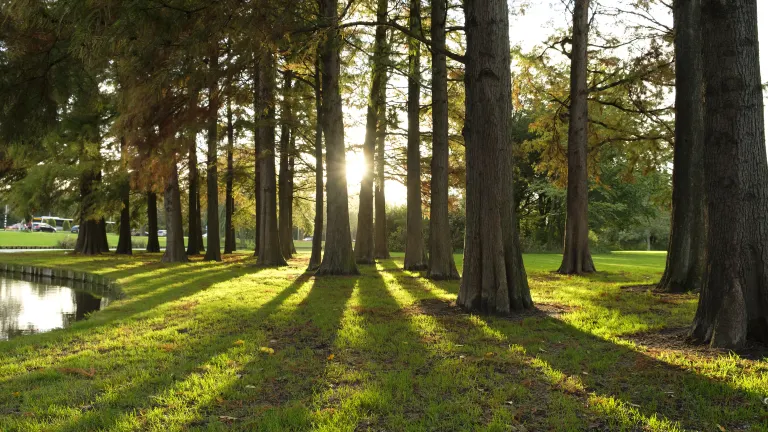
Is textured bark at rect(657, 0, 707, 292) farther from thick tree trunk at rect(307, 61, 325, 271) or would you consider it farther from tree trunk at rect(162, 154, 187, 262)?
tree trunk at rect(162, 154, 187, 262)

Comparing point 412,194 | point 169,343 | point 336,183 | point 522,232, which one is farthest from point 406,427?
point 522,232

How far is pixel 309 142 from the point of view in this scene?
23.0 m

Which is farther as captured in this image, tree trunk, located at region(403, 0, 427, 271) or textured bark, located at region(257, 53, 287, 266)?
textured bark, located at region(257, 53, 287, 266)

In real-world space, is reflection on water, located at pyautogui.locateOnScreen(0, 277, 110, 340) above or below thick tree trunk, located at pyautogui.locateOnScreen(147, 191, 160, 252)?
below

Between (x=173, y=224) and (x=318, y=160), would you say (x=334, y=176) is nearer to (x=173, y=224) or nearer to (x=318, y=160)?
(x=318, y=160)

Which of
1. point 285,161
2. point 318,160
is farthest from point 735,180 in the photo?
point 285,161

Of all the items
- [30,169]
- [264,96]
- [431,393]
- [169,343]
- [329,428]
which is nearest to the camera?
[329,428]

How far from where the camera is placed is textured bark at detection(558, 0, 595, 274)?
624 inches

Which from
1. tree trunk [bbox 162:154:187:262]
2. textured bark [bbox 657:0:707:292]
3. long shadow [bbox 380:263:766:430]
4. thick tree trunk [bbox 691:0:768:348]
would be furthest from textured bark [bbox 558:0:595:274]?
tree trunk [bbox 162:154:187:262]

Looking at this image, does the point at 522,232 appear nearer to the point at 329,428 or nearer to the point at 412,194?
the point at 412,194

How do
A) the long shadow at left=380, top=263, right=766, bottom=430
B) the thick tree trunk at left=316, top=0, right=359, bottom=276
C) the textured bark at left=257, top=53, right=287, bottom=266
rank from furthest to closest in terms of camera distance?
the textured bark at left=257, top=53, right=287, bottom=266 < the thick tree trunk at left=316, top=0, right=359, bottom=276 < the long shadow at left=380, top=263, right=766, bottom=430

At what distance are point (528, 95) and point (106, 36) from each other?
15.5m

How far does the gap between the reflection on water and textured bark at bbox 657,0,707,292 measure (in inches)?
455

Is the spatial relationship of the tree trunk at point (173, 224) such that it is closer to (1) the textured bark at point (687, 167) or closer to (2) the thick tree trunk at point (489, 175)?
(2) the thick tree trunk at point (489, 175)
